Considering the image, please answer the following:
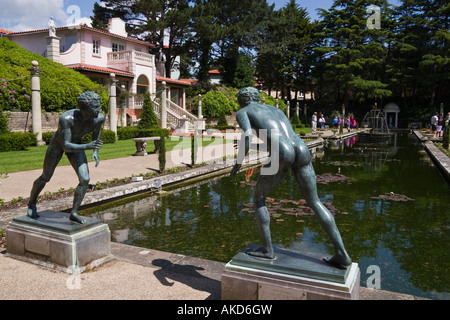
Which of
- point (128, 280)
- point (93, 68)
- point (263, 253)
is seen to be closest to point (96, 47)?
point (93, 68)

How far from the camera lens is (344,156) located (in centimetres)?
1741

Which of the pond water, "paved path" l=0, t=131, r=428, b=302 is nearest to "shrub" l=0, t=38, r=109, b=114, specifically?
the pond water

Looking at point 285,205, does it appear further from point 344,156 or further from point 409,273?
point 344,156

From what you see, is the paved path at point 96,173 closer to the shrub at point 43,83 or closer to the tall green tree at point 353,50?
the shrub at point 43,83

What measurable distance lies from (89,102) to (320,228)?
4420 mm

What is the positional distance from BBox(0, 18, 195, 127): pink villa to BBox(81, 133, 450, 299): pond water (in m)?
19.1

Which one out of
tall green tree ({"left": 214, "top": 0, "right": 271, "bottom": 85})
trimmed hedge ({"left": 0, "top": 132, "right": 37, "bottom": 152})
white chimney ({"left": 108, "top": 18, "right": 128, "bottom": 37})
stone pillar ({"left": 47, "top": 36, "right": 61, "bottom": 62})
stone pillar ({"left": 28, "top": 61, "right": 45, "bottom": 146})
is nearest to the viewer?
trimmed hedge ({"left": 0, "top": 132, "right": 37, "bottom": 152})

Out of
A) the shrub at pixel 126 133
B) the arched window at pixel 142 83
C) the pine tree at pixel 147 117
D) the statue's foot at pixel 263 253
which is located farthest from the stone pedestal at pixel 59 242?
the arched window at pixel 142 83

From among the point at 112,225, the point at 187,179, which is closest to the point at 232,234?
the point at 112,225

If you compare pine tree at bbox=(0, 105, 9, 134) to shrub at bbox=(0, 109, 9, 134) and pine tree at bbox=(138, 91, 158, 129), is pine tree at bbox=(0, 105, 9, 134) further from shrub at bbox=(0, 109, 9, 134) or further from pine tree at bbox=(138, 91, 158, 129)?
pine tree at bbox=(138, 91, 158, 129)

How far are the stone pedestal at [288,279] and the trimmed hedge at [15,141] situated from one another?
13.9 meters

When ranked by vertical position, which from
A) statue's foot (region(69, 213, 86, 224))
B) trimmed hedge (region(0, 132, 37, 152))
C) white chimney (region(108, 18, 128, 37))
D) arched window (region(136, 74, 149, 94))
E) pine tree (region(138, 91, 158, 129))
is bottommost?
statue's foot (region(69, 213, 86, 224))

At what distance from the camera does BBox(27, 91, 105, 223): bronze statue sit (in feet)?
14.1

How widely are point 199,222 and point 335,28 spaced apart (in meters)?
46.0
